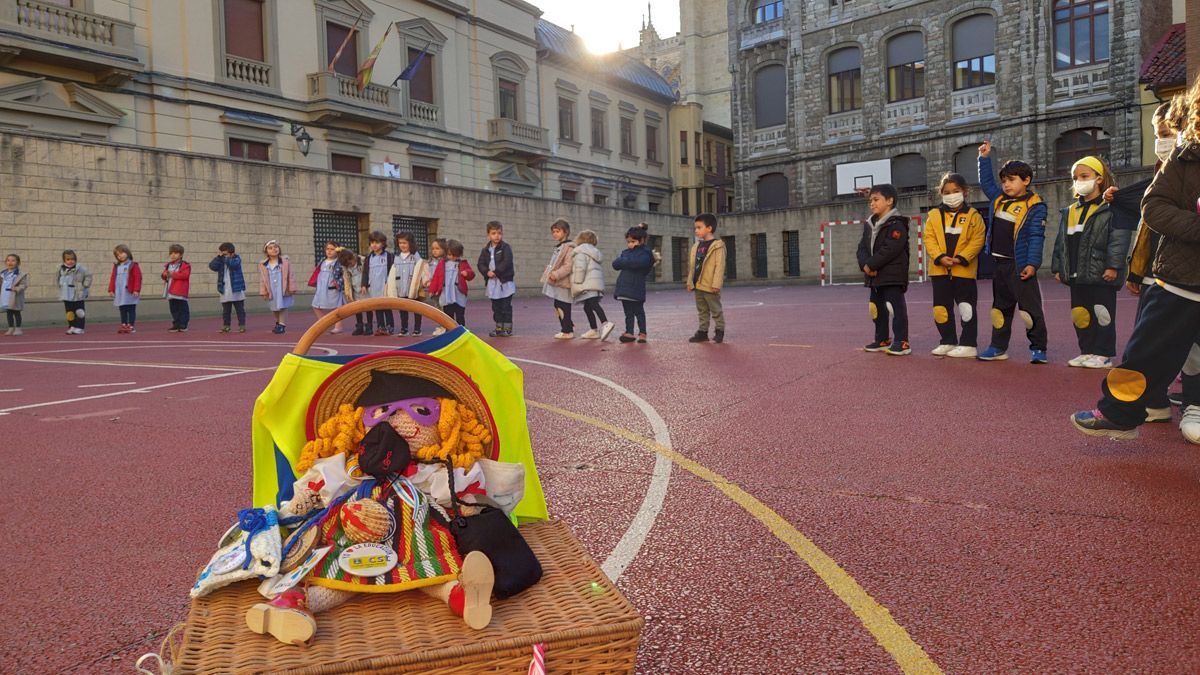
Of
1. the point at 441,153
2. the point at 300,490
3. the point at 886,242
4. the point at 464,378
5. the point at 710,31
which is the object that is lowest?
the point at 300,490

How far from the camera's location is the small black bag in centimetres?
248

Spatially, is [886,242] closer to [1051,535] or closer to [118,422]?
[1051,535]

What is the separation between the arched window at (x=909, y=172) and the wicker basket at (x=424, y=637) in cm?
4089

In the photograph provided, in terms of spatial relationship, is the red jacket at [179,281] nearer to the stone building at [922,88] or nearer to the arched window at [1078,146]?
the stone building at [922,88]

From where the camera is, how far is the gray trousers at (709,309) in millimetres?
12147

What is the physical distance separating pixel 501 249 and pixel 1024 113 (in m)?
31.1

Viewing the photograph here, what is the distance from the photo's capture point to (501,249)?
14719 mm

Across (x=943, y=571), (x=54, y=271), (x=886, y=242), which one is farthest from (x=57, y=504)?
(x=54, y=271)

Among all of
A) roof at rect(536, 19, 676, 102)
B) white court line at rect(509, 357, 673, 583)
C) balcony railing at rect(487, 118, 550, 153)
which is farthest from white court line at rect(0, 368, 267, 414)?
roof at rect(536, 19, 676, 102)

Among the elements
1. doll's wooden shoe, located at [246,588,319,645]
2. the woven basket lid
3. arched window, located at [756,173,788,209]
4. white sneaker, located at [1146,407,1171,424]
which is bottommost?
white sneaker, located at [1146,407,1171,424]

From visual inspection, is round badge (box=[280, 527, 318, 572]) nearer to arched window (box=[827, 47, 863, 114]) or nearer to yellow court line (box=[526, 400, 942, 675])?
yellow court line (box=[526, 400, 942, 675])

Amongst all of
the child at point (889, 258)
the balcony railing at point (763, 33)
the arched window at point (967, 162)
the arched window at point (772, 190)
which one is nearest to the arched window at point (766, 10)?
the balcony railing at point (763, 33)

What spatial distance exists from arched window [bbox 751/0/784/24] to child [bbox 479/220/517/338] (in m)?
35.1

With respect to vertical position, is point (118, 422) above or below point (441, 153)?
below
